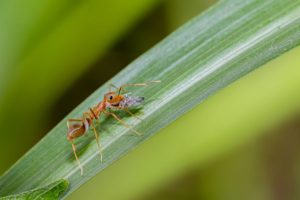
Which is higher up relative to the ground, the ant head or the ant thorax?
the ant head

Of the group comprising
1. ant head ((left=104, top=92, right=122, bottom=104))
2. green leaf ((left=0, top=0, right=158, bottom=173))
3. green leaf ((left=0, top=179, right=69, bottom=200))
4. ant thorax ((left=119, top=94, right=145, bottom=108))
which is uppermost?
green leaf ((left=0, top=0, right=158, bottom=173))

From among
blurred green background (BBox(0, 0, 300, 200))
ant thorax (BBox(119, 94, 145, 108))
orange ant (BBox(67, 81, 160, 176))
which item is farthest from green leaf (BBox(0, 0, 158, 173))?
ant thorax (BBox(119, 94, 145, 108))

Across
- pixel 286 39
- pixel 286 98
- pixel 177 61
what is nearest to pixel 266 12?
pixel 286 39

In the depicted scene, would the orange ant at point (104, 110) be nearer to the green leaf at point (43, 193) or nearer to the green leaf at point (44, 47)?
the green leaf at point (43, 193)

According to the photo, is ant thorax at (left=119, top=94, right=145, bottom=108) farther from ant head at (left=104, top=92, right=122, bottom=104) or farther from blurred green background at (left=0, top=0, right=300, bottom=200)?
blurred green background at (left=0, top=0, right=300, bottom=200)

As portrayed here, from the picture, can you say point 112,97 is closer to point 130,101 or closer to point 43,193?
point 130,101

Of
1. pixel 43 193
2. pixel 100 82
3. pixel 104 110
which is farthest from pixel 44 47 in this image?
pixel 43 193

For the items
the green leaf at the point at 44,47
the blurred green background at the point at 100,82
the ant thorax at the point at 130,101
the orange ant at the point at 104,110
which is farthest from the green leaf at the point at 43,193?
the green leaf at the point at 44,47
